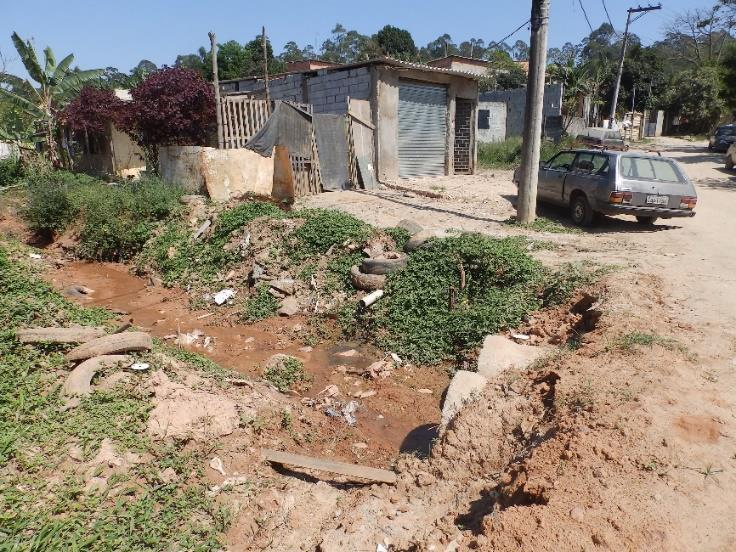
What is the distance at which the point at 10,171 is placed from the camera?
58.3 ft

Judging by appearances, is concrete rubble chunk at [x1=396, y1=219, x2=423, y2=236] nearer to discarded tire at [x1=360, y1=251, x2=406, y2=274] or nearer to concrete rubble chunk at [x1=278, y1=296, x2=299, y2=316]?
discarded tire at [x1=360, y1=251, x2=406, y2=274]

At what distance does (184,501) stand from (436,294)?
14.3ft

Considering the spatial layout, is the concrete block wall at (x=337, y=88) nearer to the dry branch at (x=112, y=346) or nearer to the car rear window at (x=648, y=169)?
the car rear window at (x=648, y=169)

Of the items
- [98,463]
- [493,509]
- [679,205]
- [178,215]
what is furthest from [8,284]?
[679,205]

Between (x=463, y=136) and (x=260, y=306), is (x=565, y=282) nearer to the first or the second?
(x=260, y=306)

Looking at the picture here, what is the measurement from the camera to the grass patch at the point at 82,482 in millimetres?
2938

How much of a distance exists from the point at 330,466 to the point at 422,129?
46.5 feet

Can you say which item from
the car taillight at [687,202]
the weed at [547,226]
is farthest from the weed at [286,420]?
the car taillight at [687,202]

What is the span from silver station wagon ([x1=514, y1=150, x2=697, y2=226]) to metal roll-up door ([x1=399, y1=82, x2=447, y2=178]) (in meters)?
6.72

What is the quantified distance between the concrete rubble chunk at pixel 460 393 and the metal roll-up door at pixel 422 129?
12.2m

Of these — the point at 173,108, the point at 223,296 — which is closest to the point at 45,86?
the point at 173,108

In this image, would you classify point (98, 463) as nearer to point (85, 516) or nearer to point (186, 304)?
point (85, 516)

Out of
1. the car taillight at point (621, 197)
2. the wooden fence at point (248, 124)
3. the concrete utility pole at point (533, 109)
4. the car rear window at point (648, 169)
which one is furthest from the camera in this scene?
the wooden fence at point (248, 124)

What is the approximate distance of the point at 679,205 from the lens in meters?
9.62
